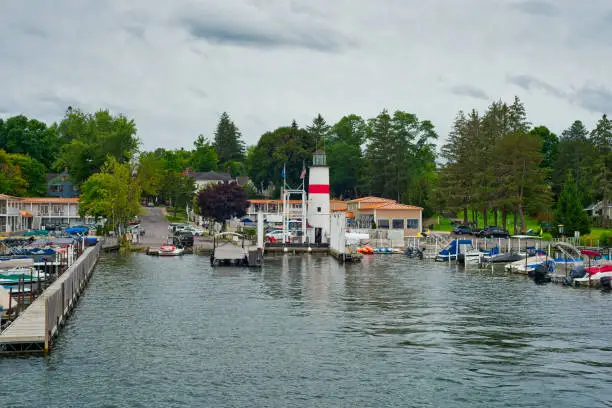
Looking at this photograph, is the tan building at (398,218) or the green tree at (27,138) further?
the green tree at (27,138)

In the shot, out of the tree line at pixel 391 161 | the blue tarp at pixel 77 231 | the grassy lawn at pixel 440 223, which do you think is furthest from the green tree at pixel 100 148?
the grassy lawn at pixel 440 223

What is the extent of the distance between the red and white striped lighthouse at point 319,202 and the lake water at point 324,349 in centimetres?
3897

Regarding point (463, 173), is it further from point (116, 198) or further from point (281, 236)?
point (116, 198)

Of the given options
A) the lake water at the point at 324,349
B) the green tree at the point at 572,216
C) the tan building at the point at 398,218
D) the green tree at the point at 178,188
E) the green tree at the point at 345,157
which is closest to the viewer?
the lake water at the point at 324,349

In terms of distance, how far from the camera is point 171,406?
2352 centimetres

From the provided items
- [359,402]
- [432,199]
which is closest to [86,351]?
[359,402]

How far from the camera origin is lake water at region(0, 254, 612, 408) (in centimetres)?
2480

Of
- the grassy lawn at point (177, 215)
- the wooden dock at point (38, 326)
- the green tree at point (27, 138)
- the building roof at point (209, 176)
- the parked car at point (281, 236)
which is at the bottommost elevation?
the wooden dock at point (38, 326)

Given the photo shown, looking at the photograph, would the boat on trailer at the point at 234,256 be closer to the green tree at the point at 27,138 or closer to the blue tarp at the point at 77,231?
the blue tarp at the point at 77,231

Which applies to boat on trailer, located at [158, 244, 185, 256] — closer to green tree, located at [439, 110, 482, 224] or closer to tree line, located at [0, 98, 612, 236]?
tree line, located at [0, 98, 612, 236]

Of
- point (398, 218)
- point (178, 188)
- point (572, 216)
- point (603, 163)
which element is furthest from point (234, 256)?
point (178, 188)

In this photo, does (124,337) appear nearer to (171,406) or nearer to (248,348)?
(248,348)

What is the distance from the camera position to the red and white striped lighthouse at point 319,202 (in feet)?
308

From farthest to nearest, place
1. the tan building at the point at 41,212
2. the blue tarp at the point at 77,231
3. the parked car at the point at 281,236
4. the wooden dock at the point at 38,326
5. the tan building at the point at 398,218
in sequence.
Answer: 1. the tan building at the point at 41,212
2. the tan building at the point at 398,218
3. the blue tarp at the point at 77,231
4. the parked car at the point at 281,236
5. the wooden dock at the point at 38,326
